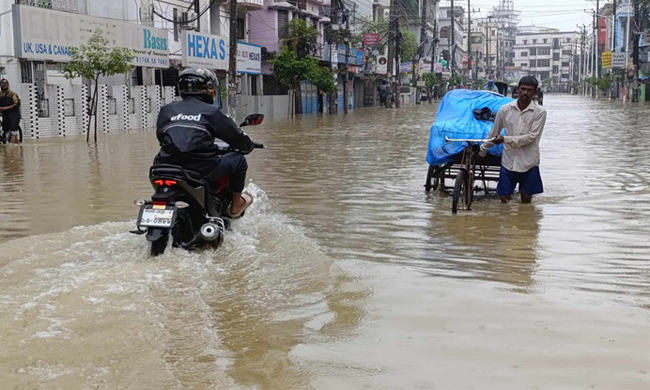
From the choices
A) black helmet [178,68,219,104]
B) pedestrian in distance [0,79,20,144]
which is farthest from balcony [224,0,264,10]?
black helmet [178,68,219,104]

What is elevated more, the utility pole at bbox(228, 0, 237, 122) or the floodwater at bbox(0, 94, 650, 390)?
the utility pole at bbox(228, 0, 237, 122)

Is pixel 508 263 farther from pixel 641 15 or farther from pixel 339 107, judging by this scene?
pixel 641 15

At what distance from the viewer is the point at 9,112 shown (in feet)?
62.8

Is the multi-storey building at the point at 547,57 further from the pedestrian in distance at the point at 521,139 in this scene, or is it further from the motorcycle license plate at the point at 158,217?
the motorcycle license plate at the point at 158,217

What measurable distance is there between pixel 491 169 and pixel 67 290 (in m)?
6.13

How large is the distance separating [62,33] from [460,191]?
60.5ft

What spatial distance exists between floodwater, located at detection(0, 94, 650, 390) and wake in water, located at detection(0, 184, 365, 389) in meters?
0.02

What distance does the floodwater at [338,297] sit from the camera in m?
3.94

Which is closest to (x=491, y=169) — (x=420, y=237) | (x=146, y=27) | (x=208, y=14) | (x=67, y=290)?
(x=420, y=237)

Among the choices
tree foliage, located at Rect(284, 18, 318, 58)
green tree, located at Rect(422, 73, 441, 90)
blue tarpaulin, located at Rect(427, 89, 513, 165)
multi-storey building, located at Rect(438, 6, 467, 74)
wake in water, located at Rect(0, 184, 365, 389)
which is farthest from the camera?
multi-storey building, located at Rect(438, 6, 467, 74)

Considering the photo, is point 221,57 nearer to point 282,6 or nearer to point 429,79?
point 282,6

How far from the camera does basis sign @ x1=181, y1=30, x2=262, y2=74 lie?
32156mm

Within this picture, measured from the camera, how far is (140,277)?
5.45 m

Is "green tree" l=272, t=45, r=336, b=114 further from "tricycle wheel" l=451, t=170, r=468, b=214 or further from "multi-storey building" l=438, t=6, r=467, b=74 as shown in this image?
"multi-storey building" l=438, t=6, r=467, b=74
